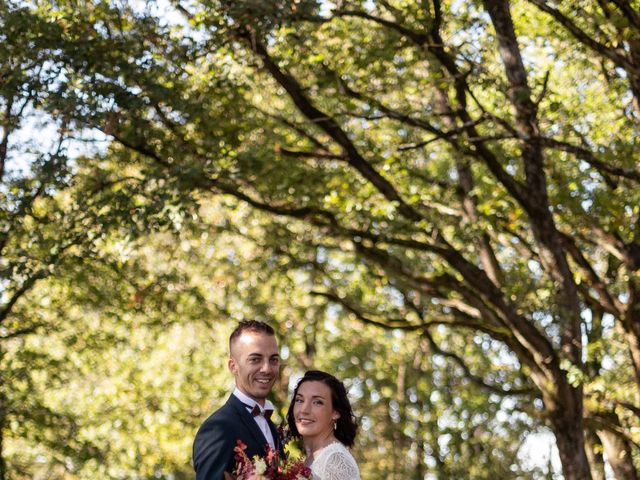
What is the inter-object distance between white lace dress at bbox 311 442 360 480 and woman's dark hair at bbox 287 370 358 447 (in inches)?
9.7

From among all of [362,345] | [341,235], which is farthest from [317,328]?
[341,235]

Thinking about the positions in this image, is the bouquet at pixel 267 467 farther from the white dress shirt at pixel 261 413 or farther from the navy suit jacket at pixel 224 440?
the white dress shirt at pixel 261 413

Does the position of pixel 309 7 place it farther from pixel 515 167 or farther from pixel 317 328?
pixel 317 328

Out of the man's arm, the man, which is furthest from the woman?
the man's arm

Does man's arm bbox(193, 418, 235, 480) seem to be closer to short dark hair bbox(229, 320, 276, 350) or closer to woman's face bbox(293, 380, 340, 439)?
short dark hair bbox(229, 320, 276, 350)

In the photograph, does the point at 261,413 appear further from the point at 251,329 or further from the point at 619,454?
the point at 619,454

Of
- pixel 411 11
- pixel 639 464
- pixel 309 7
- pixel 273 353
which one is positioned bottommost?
pixel 273 353

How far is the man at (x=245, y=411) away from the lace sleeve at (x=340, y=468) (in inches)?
15.2

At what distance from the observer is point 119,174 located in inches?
739

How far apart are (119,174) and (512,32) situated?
24.2 ft

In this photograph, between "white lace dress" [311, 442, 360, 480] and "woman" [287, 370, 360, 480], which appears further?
"woman" [287, 370, 360, 480]

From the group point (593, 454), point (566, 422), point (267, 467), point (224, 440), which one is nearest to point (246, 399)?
point (224, 440)

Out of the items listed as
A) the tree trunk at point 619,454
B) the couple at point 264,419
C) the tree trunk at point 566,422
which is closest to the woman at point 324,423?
the couple at point 264,419

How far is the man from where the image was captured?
22.0 feet
